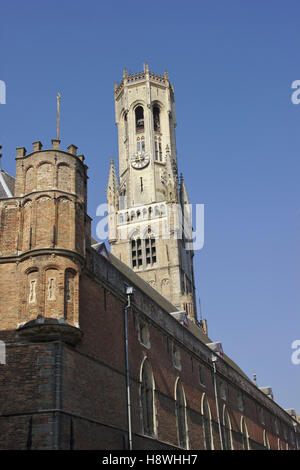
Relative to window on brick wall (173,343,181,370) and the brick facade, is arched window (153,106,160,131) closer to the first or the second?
window on brick wall (173,343,181,370)

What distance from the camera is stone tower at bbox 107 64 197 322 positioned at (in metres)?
81.2

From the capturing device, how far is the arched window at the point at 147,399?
30.1 meters

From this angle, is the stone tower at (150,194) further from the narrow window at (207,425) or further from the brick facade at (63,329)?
the brick facade at (63,329)

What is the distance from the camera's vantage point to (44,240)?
2486 centimetres

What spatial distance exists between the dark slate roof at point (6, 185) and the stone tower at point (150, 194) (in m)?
42.2

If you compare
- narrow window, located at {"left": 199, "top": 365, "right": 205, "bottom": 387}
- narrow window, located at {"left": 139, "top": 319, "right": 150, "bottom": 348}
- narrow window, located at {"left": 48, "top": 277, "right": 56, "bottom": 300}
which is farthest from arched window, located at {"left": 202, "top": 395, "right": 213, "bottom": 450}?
narrow window, located at {"left": 48, "top": 277, "right": 56, "bottom": 300}

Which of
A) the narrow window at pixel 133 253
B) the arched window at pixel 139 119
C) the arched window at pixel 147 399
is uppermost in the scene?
the arched window at pixel 139 119

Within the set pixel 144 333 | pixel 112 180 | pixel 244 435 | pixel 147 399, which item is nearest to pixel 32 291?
pixel 144 333

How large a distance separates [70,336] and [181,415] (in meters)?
14.8

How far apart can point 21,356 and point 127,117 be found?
77493 millimetres

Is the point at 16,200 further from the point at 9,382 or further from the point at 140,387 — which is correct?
the point at 140,387

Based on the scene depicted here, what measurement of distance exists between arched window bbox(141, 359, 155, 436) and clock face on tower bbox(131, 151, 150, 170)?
62068 millimetres

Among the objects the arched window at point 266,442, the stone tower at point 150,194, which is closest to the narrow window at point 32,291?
the arched window at point 266,442
